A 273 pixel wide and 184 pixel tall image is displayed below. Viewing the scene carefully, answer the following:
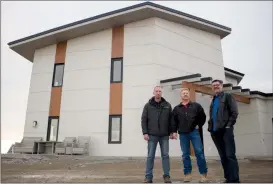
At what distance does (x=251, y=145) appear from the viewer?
14172mm

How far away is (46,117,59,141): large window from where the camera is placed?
46.3ft

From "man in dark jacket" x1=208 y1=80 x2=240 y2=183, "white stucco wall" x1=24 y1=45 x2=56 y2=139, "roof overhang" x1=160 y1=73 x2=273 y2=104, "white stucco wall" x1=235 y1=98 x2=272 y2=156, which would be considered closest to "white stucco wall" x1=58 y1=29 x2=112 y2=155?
"white stucco wall" x1=24 y1=45 x2=56 y2=139

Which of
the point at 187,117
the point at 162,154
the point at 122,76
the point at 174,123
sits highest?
the point at 122,76

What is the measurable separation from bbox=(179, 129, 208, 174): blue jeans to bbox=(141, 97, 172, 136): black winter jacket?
36cm

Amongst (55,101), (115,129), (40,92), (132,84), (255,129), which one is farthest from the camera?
(40,92)

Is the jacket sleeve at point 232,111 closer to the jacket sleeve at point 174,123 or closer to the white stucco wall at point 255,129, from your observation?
the jacket sleeve at point 174,123

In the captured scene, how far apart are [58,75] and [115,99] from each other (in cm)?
420

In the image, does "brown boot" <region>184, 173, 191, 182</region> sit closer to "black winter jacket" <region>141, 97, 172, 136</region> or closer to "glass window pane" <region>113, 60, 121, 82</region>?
"black winter jacket" <region>141, 97, 172, 136</region>

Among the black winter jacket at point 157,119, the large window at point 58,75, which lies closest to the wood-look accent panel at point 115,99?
the large window at point 58,75

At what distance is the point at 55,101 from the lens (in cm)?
1461

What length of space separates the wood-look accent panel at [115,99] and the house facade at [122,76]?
51 millimetres

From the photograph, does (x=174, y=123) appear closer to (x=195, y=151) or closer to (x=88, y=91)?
(x=195, y=151)

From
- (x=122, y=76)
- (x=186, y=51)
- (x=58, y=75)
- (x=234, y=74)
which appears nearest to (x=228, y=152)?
(x=122, y=76)

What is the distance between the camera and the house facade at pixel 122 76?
13.1 m
